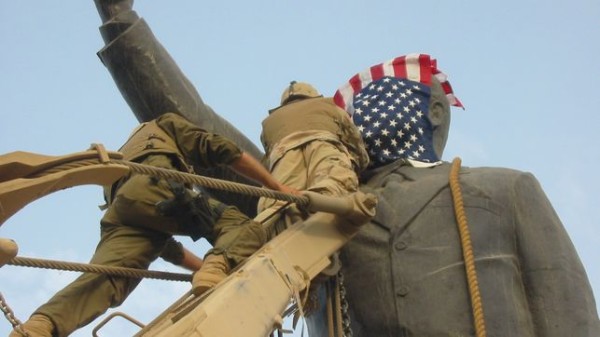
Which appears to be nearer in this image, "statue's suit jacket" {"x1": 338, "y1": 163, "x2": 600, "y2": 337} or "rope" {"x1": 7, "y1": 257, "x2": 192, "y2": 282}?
"rope" {"x1": 7, "y1": 257, "x2": 192, "y2": 282}

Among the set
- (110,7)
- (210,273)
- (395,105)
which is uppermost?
(110,7)

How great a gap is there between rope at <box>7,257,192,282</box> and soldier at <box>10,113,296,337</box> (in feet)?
0.36

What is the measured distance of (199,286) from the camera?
635cm

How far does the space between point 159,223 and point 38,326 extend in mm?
1098

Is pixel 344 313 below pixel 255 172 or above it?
below

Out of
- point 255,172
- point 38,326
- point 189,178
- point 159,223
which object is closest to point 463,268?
point 255,172

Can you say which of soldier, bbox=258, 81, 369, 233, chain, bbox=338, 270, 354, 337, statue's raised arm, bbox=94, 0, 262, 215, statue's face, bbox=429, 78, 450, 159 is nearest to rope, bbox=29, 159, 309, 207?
soldier, bbox=258, 81, 369, 233

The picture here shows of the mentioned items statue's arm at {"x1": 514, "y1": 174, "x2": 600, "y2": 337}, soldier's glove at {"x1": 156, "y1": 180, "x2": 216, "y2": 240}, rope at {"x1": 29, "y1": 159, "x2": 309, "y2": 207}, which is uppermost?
rope at {"x1": 29, "y1": 159, "x2": 309, "y2": 207}

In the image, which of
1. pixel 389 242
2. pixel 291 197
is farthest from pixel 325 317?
pixel 291 197

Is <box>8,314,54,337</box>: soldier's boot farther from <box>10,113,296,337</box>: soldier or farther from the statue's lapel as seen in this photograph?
the statue's lapel

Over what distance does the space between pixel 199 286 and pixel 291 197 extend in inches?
36.7

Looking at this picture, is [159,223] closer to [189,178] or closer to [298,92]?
[189,178]

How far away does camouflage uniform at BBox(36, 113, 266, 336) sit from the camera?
21.9 ft

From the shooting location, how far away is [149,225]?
23.3ft
